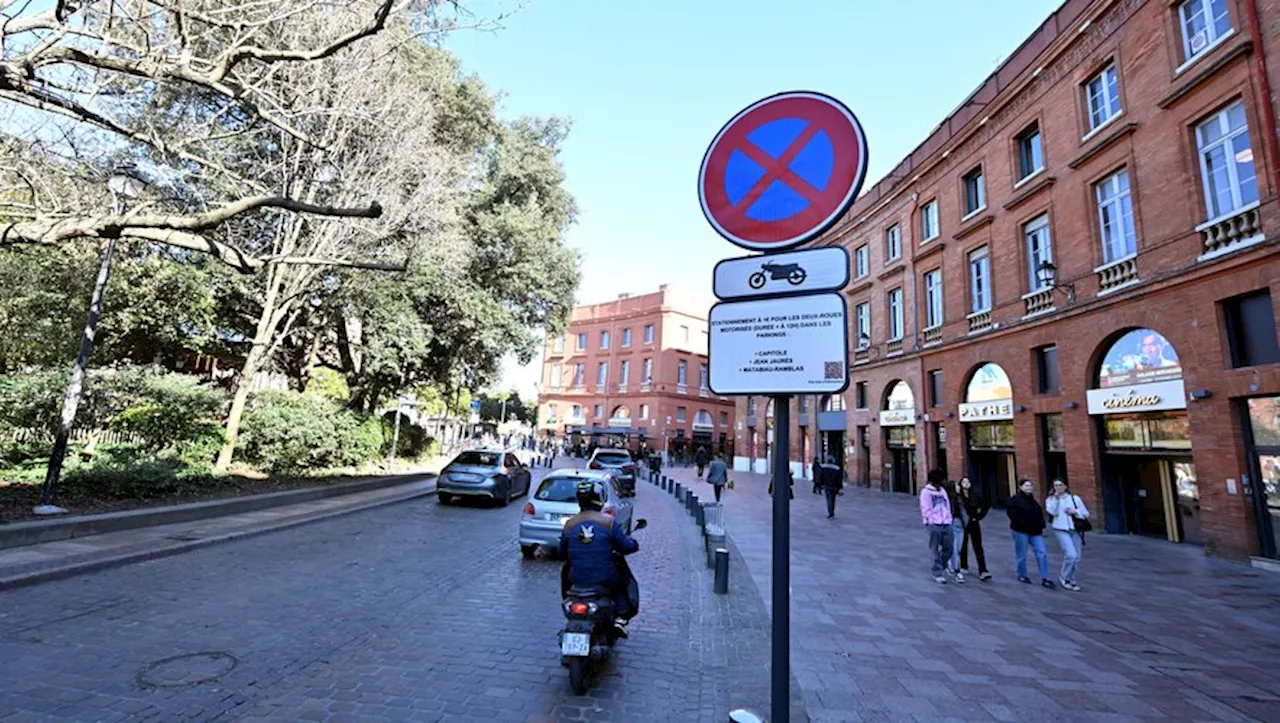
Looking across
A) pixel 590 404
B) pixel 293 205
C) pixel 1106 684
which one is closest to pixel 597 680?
pixel 1106 684

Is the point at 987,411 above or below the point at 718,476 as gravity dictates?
above

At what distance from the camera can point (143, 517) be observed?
950 cm

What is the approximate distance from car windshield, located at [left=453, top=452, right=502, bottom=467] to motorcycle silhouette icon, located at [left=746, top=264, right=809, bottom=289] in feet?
48.2

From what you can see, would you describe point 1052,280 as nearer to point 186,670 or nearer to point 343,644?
point 343,644

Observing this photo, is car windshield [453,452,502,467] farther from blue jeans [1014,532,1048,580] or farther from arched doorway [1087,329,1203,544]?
arched doorway [1087,329,1203,544]

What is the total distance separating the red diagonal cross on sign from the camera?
265 cm

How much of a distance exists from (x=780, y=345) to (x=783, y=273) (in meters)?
0.34

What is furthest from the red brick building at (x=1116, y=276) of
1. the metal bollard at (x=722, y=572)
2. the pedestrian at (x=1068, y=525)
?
the metal bollard at (x=722, y=572)

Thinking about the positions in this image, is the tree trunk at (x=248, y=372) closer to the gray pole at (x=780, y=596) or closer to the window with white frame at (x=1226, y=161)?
the gray pole at (x=780, y=596)

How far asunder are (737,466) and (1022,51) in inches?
1133

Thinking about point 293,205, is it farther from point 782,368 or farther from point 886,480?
point 886,480

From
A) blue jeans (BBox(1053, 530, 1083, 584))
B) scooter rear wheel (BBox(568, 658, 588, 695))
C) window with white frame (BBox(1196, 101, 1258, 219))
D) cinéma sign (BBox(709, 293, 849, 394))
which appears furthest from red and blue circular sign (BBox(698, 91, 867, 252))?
window with white frame (BBox(1196, 101, 1258, 219))

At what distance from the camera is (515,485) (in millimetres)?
17547

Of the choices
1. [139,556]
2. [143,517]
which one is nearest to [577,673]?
[139,556]
